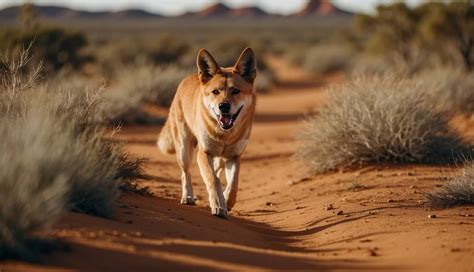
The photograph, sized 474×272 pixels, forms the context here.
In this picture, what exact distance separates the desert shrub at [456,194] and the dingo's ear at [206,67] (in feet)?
9.93

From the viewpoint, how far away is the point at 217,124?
8.98 meters

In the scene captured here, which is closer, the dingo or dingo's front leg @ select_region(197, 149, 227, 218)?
dingo's front leg @ select_region(197, 149, 227, 218)

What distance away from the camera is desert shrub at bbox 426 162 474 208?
8.48 meters

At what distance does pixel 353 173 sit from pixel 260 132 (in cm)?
766

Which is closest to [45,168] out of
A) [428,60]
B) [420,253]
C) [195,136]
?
[420,253]

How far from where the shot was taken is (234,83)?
9.17m

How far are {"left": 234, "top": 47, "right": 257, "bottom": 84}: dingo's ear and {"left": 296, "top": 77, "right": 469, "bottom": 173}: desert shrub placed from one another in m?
2.73

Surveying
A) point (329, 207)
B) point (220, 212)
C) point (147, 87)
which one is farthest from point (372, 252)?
point (147, 87)

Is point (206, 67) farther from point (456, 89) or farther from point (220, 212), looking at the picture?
point (456, 89)

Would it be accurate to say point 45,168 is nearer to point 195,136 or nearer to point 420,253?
point 420,253

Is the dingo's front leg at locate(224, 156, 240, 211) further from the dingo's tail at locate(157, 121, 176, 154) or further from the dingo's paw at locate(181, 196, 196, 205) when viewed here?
the dingo's tail at locate(157, 121, 176, 154)

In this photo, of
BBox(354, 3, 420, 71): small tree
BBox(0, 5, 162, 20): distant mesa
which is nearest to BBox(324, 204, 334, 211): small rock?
BBox(354, 3, 420, 71): small tree

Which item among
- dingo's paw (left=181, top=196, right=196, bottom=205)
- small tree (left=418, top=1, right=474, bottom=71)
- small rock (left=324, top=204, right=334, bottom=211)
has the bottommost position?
dingo's paw (left=181, top=196, right=196, bottom=205)

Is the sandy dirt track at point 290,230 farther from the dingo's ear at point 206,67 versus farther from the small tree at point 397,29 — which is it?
the small tree at point 397,29
